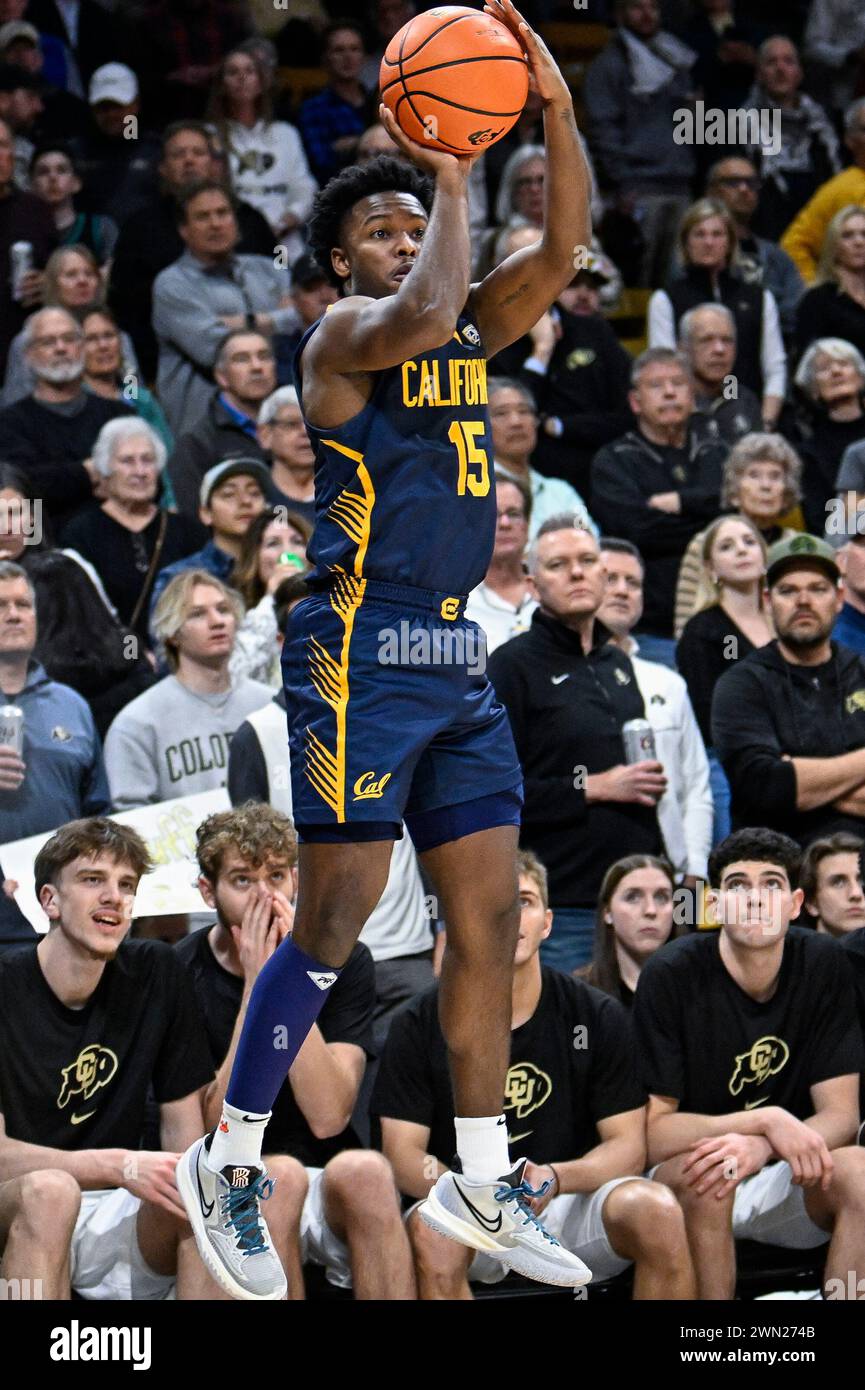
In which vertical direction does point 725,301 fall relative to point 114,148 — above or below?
below

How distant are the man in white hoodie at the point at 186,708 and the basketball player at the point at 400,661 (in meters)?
2.60

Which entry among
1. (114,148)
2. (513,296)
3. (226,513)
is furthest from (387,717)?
(114,148)

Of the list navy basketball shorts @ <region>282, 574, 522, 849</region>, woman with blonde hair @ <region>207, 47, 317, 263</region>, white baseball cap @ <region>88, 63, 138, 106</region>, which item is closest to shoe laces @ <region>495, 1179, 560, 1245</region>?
navy basketball shorts @ <region>282, 574, 522, 849</region>

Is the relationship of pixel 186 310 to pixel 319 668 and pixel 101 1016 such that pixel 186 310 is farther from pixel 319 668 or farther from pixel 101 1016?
pixel 319 668

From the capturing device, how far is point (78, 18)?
11.4 m

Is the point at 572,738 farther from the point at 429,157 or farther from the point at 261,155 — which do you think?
the point at 261,155

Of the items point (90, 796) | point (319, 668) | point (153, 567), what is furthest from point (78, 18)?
point (319, 668)

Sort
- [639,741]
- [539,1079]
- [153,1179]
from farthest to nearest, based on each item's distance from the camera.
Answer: [639,741], [539,1079], [153,1179]

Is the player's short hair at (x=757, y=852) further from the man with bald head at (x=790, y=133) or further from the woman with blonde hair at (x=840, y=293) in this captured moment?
the man with bald head at (x=790, y=133)

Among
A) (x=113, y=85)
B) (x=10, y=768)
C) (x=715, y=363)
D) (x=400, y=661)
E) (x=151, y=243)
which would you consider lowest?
(x=400, y=661)

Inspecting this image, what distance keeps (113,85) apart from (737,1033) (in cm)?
668

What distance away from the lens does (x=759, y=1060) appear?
19.7 feet

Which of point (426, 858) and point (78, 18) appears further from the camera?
point (78, 18)
